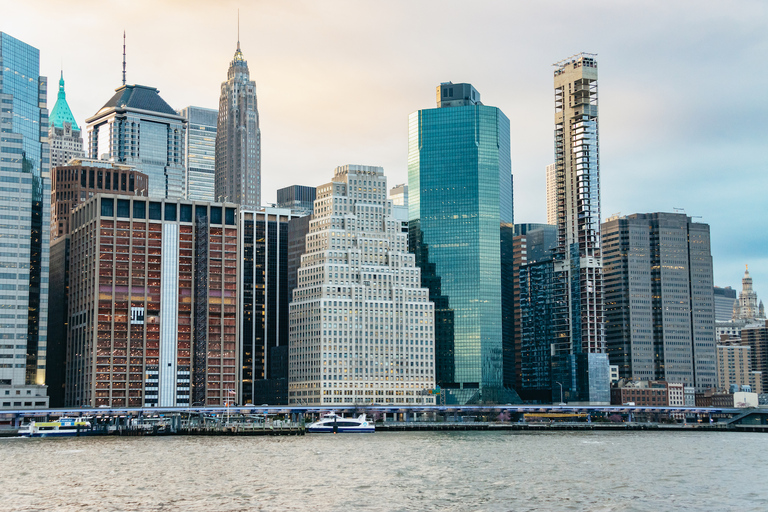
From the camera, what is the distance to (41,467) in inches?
6442

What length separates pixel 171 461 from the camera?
176250 mm

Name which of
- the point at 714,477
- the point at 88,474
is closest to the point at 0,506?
the point at 88,474

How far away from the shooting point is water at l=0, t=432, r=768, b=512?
117m

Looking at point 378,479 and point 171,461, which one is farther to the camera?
point 171,461

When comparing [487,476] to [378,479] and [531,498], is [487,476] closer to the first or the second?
[378,479]

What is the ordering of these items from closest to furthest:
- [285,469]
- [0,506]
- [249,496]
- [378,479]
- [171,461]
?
1. [0,506]
2. [249,496]
3. [378,479]
4. [285,469]
5. [171,461]

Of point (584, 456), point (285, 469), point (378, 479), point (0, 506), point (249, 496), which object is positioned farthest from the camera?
point (584, 456)

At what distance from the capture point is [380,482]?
139 meters

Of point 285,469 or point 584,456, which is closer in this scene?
point 285,469

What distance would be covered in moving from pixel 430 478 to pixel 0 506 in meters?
56.2

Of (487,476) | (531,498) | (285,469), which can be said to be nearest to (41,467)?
(285,469)

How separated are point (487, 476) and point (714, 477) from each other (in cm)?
3111

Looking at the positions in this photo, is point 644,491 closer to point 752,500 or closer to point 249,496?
→ point 752,500

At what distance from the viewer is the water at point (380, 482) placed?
383ft
